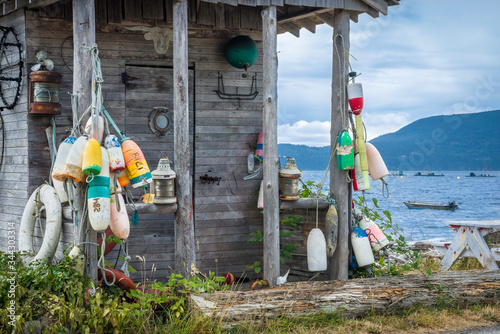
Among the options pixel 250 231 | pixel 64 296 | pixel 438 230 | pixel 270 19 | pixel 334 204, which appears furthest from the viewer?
pixel 438 230

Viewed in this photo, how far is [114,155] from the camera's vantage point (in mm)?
5043

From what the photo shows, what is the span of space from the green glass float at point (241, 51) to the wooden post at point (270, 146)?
0.82m

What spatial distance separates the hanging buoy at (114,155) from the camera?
5.05m

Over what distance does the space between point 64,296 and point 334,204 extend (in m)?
3.39

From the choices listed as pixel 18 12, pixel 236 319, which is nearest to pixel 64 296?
pixel 236 319

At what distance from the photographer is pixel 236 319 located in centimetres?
498

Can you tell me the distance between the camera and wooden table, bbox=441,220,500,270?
25.7 feet

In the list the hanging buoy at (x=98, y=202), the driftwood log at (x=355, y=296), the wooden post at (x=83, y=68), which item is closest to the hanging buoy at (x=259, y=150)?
the driftwood log at (x=355, y=296)

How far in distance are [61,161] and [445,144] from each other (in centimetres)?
11495

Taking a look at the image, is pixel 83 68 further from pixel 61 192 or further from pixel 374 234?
pixel 374 234

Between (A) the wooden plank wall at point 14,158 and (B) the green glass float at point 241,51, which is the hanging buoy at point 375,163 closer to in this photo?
(B) the green glass float at point 241,51

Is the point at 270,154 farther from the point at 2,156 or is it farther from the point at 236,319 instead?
the point at 2,156

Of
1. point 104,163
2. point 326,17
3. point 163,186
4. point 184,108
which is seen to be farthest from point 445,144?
point 104,163

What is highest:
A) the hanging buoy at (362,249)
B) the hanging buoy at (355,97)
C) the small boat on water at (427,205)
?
the hanging buoy at (355,97)
